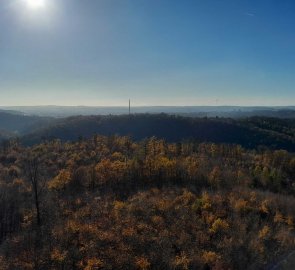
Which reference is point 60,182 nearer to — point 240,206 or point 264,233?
point 240,206

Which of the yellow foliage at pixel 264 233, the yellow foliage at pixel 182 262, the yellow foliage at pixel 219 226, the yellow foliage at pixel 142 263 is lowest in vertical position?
the yellow foliage at pixel 264 233

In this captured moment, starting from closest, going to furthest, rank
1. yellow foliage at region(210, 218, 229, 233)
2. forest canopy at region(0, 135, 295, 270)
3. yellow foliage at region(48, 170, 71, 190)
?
1. forest canopy at region(0, 135, 295, 270)
2. yellow foliage at region(210, 218, 229, 233)
3. yellow foliage at region(48, 170, 71, 190)

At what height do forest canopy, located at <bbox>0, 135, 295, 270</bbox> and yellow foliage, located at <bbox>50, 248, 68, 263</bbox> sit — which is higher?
yellow foliage, located at <bbox>50, 248, 68, 263</bbox>

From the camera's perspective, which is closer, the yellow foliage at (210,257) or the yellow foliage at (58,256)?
the yellow foliage at (58,256)

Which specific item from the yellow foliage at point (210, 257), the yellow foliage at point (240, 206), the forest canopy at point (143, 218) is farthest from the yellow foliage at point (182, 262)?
the yellow foliage at point (240, 206)

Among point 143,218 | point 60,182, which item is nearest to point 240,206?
point 143,218

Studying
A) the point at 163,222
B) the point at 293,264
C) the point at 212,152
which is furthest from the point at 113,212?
the point at 212,152

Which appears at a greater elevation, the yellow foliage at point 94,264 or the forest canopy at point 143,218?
the yellow foliage at point 94,264

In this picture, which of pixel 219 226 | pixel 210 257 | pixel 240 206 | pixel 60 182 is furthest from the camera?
pixel 60 182

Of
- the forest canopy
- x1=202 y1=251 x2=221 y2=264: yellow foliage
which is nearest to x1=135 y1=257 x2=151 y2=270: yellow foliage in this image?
the forest canopy

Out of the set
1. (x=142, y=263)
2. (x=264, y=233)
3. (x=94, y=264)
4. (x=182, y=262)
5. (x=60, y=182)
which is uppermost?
(x=142, y=263)

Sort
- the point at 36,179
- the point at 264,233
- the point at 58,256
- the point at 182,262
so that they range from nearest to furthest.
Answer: the point at 182,262, the point at 58,256, the point at 264,233, the point at 36,179

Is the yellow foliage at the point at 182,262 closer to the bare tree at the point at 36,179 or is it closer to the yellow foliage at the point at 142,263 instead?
the yellow foliage at the point at 142,263

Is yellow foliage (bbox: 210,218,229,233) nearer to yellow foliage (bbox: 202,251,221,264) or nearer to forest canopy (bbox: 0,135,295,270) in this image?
forest canopy (bbox: 0,135,295,270)
